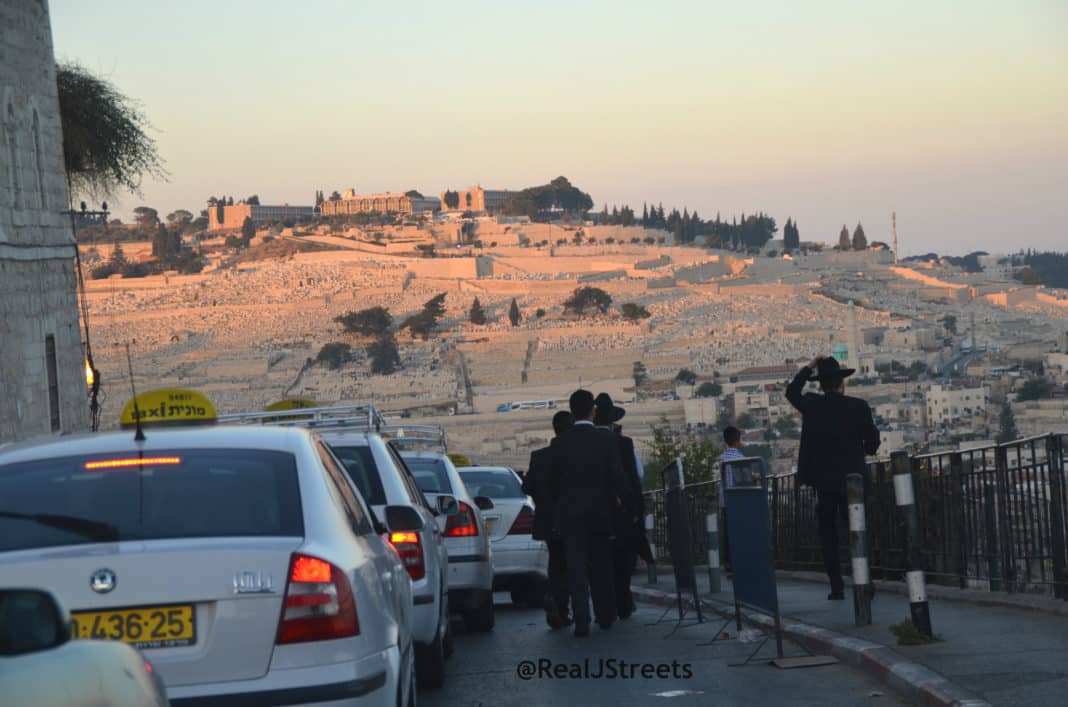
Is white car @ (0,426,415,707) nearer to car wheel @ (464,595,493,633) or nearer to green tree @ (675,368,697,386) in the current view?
car wheel @ (464,595,493,633)

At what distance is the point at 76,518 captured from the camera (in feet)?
17.4

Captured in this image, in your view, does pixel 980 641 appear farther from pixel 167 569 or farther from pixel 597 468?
pixel 167 569

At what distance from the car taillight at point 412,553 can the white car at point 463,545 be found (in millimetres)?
2584

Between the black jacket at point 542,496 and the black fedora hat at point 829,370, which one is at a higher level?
the black fedora hat at point 829,370

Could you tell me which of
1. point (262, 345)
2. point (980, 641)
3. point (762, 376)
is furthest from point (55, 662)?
point (262, 345)

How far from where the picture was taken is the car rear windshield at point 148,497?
5.26m

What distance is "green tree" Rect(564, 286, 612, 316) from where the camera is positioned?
195500 mm

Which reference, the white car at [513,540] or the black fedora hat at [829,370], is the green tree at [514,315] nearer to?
the white car at [513,540]

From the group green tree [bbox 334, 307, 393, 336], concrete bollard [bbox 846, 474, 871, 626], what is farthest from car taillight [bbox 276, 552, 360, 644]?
green tree [bbox 334, 307, 393, 336]

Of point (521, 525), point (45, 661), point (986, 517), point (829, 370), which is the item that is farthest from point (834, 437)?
point (45, 661)

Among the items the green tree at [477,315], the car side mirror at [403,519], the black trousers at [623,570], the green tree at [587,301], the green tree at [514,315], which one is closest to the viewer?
the car side mirror at [403,519]

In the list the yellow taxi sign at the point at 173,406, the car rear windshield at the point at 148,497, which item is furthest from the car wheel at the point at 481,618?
the car rear windshield at the point at 148,497

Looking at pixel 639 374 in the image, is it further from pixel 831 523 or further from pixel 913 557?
pixel 913 557

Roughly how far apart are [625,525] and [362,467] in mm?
2974
